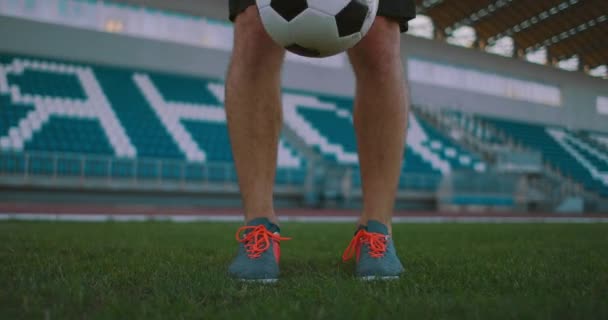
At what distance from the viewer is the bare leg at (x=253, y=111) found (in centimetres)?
164

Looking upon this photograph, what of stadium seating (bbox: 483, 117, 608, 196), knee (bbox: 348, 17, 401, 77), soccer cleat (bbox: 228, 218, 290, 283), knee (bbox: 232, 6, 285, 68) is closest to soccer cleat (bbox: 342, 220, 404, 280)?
soccer cleat (bbox: 228, 218, 290, 283)

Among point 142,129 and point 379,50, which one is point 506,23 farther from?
point 379,50

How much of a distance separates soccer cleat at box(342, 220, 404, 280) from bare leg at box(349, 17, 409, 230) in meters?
0.06

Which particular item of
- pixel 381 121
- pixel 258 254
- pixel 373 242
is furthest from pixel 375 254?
pixel 381 121

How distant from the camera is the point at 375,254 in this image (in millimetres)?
1539

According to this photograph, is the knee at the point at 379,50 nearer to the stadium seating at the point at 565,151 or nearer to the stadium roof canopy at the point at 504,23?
the stadium roof canopy at the point at 504,23

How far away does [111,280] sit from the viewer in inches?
52.4

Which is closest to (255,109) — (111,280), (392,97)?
(392,97)

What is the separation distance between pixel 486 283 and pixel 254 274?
24.1 inches

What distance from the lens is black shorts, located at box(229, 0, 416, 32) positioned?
63.5 inches

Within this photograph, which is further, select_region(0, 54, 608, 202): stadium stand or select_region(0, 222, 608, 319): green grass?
select_region(0, 54, 608, 202): stadium stand

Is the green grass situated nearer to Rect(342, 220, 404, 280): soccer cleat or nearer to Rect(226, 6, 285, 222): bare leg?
Rect(342, 220, 404, 280): soccer cleat

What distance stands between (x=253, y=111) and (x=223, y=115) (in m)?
11.2

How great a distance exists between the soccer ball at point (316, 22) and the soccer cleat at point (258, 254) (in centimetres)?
55
